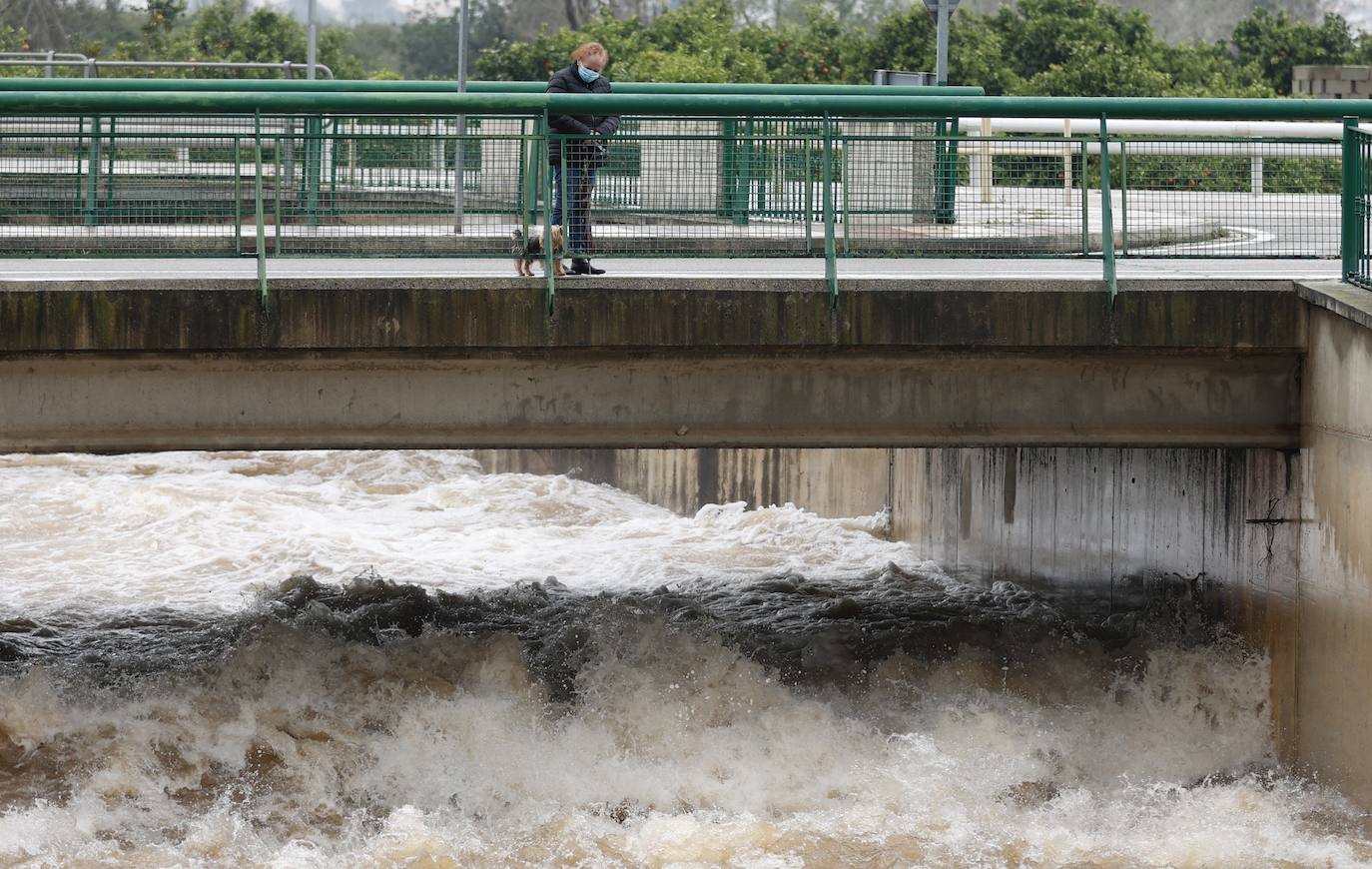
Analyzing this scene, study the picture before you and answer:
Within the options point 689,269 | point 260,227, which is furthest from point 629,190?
point 260,227

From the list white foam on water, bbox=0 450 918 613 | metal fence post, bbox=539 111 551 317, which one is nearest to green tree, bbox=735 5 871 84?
white foam on water, bbox=0 450 918 613

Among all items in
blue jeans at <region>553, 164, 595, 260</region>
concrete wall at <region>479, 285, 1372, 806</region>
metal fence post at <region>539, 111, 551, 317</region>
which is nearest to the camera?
metal fence post at <region>539, 111, 551, 317</region>

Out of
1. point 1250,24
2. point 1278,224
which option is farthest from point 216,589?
point 1250,24

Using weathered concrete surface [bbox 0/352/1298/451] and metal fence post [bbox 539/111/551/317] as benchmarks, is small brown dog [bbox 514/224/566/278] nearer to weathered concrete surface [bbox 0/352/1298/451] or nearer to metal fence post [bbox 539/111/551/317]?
metal fence post [bbox 539/111/551/317]

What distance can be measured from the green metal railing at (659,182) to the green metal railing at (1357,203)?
0.02m

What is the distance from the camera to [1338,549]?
31.3 ft

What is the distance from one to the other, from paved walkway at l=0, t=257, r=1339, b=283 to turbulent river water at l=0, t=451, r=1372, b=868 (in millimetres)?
2449

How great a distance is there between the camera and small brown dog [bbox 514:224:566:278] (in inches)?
376

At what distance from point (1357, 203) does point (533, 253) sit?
4580 millimetres

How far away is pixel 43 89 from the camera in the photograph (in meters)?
9.74

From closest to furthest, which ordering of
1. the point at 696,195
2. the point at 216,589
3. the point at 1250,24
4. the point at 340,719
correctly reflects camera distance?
the point at 696,195 → the point at 340,719 → the point at 216,589 → the point at 1250,24

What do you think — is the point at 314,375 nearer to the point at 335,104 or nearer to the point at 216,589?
the point at 335,104

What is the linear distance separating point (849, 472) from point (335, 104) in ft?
34.3

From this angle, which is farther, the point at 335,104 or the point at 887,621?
the point at 887,621
